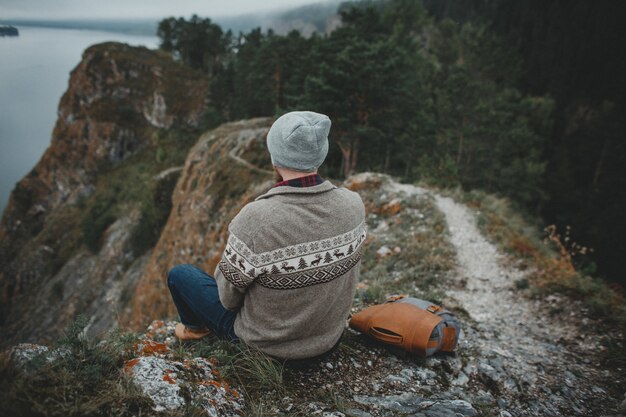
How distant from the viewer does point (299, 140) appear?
218 centimetres

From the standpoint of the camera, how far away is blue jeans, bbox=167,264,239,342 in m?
2.84

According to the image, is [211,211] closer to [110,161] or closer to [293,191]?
[293,191]

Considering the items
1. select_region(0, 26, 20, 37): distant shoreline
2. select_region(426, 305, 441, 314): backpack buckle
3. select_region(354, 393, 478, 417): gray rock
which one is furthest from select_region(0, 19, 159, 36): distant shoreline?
select_region(354, 393, 478, 417): gray rock

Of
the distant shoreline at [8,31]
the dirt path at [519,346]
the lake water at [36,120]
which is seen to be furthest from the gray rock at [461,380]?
the lake water at [36,120]

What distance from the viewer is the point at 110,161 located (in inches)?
2153

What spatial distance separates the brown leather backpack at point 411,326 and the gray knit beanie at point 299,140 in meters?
1.82

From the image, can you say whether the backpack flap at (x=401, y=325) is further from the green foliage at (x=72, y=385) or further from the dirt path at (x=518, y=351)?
the green foliage at (x=72, y=385)

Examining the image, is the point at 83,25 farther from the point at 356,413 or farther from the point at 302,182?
the point at 356,413

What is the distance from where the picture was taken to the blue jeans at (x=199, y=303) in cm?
284

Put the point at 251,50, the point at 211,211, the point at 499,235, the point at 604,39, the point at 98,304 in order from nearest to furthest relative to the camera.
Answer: the point at 499,235, the point at 211,211, the point at 98,304, the point at 604,39, the point at 251,50

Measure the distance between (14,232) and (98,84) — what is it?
29.1 meters

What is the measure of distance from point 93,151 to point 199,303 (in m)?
63.8

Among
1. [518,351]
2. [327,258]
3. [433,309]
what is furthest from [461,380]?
Result: [327,258]

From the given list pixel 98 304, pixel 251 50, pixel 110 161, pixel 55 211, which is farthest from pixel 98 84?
pixel 98 304
